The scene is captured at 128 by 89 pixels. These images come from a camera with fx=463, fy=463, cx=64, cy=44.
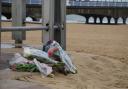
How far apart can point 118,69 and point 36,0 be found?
4346mm

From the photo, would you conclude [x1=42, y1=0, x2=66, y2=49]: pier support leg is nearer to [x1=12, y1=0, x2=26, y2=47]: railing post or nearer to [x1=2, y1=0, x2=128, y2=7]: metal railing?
[x1=12, y1=0, x2=26, y2=47]: railing post

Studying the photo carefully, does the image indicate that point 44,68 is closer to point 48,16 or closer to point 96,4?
point 48,16

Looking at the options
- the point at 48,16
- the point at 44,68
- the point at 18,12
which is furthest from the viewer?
the point at 18,12

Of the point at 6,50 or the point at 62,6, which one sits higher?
the point at 62,6

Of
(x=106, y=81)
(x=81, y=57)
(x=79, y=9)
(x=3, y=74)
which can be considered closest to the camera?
(x=3, y=74)

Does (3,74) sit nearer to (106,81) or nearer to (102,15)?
(106,81)

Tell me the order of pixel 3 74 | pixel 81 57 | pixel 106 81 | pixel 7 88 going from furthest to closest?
pixel 81 57 < pixel 106 81 < pixel 3 74 < pixel 7 88

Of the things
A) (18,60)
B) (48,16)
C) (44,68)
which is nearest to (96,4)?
(48,16)

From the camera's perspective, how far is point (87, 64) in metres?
9.29

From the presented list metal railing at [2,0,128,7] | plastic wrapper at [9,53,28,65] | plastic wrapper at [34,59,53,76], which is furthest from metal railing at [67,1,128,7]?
plastic wrapper at [34,59,53,76]

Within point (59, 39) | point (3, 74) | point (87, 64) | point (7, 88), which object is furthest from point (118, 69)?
point (7, 88)

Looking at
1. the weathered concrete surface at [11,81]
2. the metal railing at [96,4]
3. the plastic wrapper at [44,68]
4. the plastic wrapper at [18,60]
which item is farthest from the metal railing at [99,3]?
the weathered concrete surface at [11,81]

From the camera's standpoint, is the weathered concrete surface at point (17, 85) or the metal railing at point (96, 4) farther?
the metal railing at point (96, 4)

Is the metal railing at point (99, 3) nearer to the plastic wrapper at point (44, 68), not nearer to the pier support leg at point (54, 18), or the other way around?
the pier support leg at point (54, 18)
